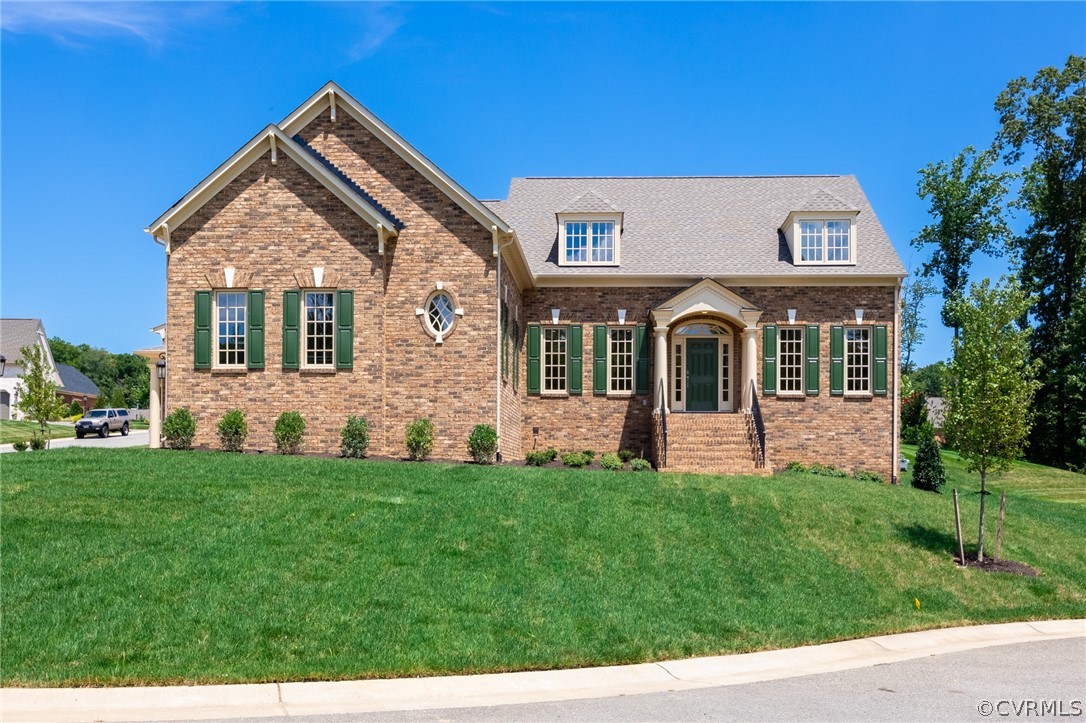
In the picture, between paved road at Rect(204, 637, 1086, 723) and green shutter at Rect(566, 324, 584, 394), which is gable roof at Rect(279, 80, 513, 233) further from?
paved road at Rect(204, 637, 1086, 723)

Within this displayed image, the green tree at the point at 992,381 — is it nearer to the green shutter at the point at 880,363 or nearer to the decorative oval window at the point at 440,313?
the green shutter at the point at 880,363

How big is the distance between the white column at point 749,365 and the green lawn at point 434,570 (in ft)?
21.2

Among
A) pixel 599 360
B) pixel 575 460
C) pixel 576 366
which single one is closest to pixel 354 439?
pixel 575 460

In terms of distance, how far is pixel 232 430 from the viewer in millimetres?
20250

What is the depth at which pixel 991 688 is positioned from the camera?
29.6 feet

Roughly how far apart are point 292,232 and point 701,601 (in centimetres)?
1299

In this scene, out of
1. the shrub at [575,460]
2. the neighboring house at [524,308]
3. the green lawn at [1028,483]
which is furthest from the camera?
the green lawn at [1028,483]

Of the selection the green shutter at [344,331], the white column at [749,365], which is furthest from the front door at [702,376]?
the green shutter at [344,331]

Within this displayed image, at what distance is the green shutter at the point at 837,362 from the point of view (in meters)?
25.5

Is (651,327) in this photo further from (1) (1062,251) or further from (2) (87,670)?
(1) (1062,251)

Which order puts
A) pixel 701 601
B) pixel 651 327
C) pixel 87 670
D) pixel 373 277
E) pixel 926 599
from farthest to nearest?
pixel 651 327, pixel 373 277, pixel 926 599, pixel 701 601, pixel 87 670

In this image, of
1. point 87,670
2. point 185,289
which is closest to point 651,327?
point 185,289

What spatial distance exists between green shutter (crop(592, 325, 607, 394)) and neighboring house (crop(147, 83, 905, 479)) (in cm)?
5

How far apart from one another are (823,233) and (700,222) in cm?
381
